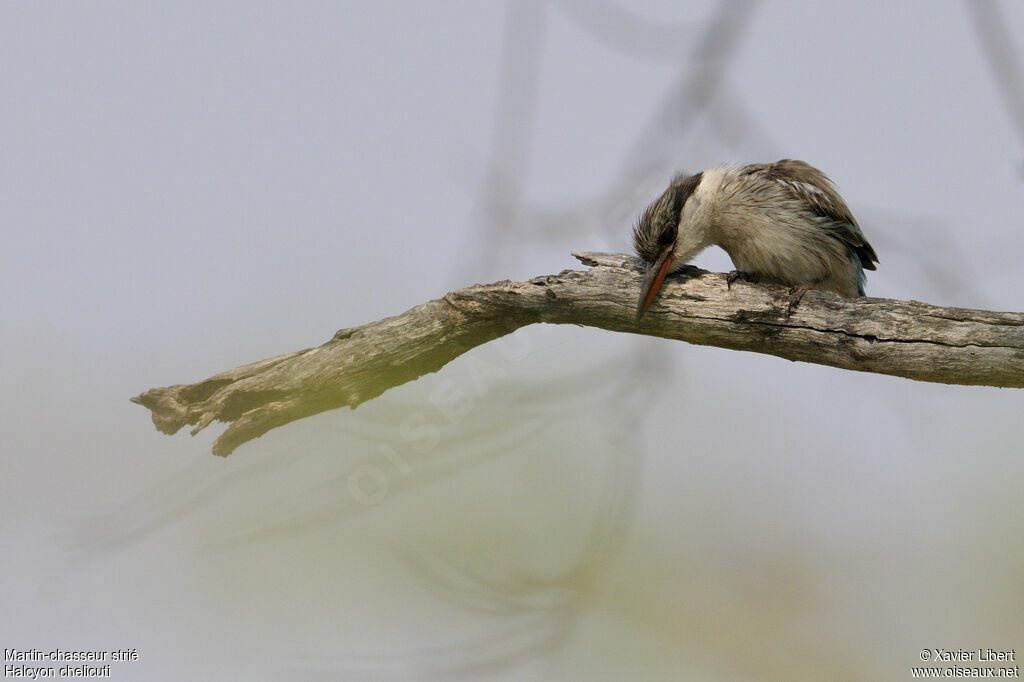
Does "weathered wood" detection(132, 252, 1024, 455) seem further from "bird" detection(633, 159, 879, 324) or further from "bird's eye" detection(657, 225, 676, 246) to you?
"bird" detection(633, 159, 879, 324)

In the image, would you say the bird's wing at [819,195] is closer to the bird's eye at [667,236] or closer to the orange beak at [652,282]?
the bird's eye at [667,236]

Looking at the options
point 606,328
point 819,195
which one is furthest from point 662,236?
point 819,195

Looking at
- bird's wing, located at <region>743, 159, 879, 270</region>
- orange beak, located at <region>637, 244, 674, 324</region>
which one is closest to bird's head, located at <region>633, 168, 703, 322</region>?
orange beak, located at <region>637, 244, 674, 324</region>

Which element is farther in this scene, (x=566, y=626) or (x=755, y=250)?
(x=755, y=250)

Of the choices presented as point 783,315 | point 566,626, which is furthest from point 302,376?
point 783,315

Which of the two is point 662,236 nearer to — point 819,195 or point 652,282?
point 652,282

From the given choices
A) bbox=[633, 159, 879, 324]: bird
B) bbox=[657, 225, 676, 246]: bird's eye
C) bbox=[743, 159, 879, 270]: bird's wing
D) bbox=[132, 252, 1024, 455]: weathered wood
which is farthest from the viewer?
bbox=[743, 159, 879, 270]: bird's wing

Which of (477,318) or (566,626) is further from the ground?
(477,318)

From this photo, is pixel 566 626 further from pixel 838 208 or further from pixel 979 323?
pixel 838 208
